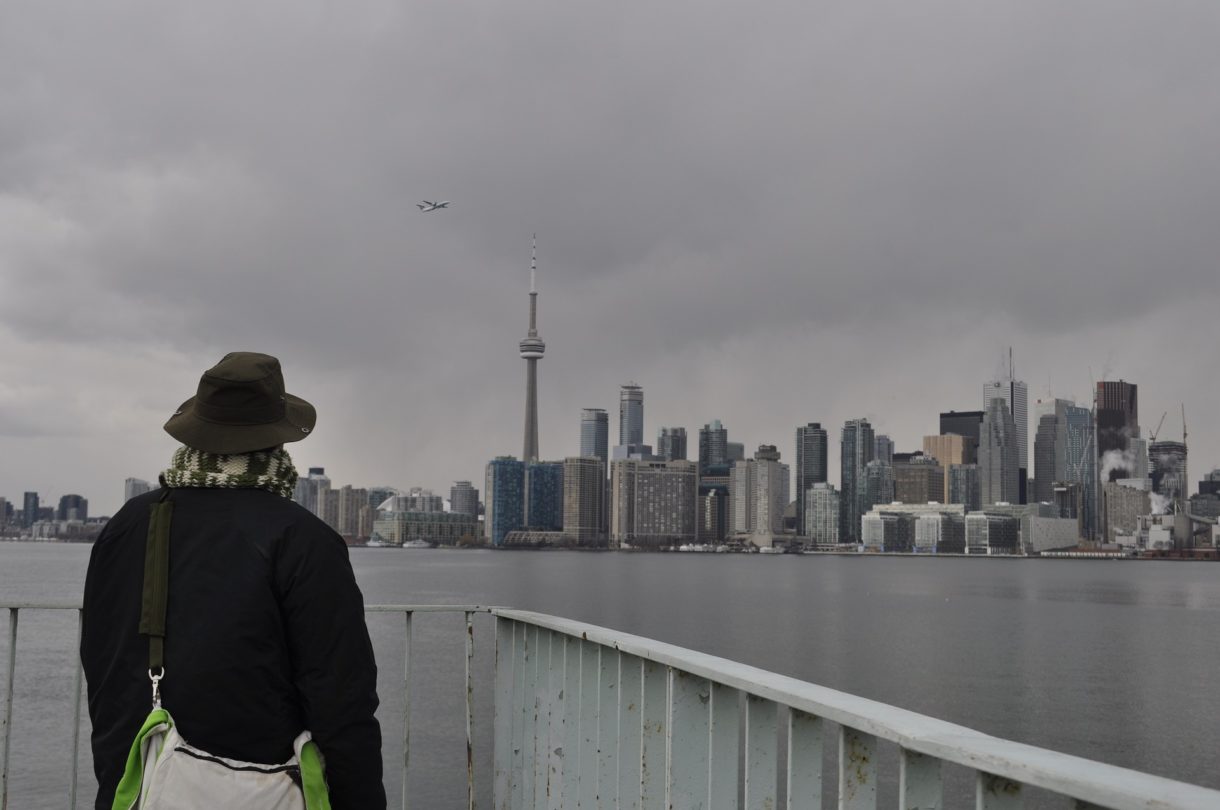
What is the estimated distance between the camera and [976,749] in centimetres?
195

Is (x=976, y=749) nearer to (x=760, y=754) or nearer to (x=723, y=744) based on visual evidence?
(x=760, y=754)

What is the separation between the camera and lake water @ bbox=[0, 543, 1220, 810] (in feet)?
112

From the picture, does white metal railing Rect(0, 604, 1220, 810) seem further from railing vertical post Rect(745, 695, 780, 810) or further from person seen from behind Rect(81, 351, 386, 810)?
person seen from behind Rect(81, 351, 386, 810)

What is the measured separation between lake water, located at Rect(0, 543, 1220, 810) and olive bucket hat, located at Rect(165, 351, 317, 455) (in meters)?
6.42

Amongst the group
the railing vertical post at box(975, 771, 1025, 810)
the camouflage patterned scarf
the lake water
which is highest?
the camouflage patterned scarf

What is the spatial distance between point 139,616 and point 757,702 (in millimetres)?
1705

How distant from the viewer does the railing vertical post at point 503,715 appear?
5133 millimetres

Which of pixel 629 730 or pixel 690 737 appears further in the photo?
pixel 629 730

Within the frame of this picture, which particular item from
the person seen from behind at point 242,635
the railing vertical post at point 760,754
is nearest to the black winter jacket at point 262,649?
the person seen from behind at point 242,635

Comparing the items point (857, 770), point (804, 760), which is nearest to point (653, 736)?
point (804, 760)

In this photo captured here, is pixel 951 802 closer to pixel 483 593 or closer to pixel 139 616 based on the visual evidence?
pixel 139 616

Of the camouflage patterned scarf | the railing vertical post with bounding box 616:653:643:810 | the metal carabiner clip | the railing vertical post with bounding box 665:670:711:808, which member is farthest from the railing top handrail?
the metal carabiner clip

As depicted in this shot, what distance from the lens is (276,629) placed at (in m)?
2.90

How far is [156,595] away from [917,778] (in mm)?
1992
